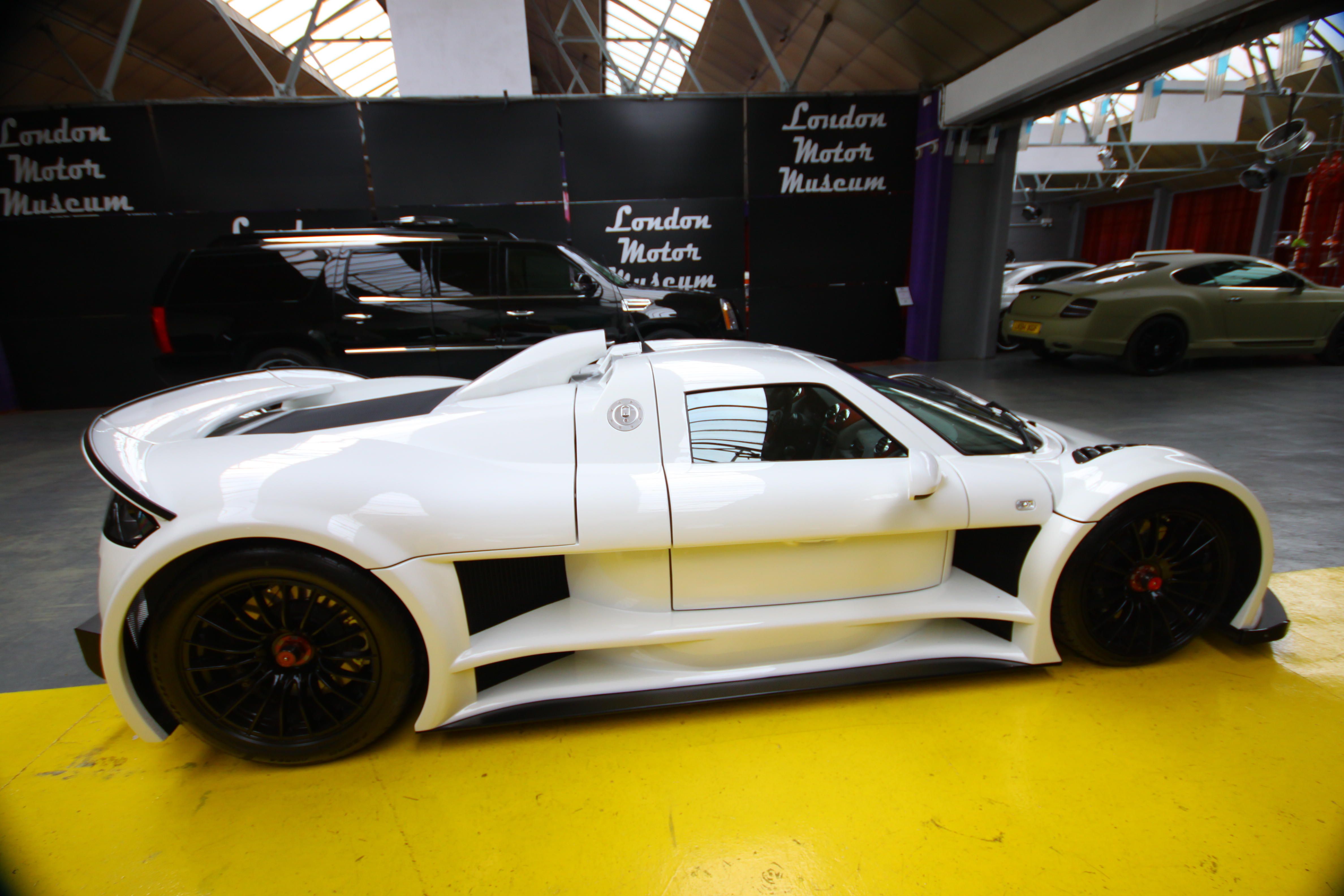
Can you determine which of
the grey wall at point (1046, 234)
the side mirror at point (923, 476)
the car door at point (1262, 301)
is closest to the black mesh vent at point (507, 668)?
the side mirror at point (923, 476)

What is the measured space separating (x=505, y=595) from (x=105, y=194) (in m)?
7.99

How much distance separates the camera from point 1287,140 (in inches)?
297

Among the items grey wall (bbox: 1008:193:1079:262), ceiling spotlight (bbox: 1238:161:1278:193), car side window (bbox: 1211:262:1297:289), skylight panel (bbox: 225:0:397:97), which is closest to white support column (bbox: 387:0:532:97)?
skylight panel (bbox: 225:0:397:97)

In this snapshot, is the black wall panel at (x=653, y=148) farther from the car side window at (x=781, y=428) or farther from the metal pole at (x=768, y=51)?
the car side window at (x=781, y=428)

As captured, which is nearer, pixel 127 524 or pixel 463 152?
pixel 127 524

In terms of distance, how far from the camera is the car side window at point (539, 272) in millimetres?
4918

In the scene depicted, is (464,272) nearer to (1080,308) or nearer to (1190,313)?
(1080,308)

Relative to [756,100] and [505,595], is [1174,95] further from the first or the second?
[505,595]

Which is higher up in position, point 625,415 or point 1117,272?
point 1117,272

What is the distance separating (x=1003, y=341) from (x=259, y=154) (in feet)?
31.6

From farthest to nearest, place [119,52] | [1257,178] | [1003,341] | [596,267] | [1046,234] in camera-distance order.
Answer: [1046,234]
[1257,178]
[1003,341]
[119,52]
[596,267]

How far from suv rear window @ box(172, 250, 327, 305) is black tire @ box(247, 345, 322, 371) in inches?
15.1

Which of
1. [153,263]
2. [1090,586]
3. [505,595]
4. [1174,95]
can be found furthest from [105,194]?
[1174,95]

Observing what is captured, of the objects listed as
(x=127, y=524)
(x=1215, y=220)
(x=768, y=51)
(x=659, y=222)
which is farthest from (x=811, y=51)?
(x=1215, y=220)
